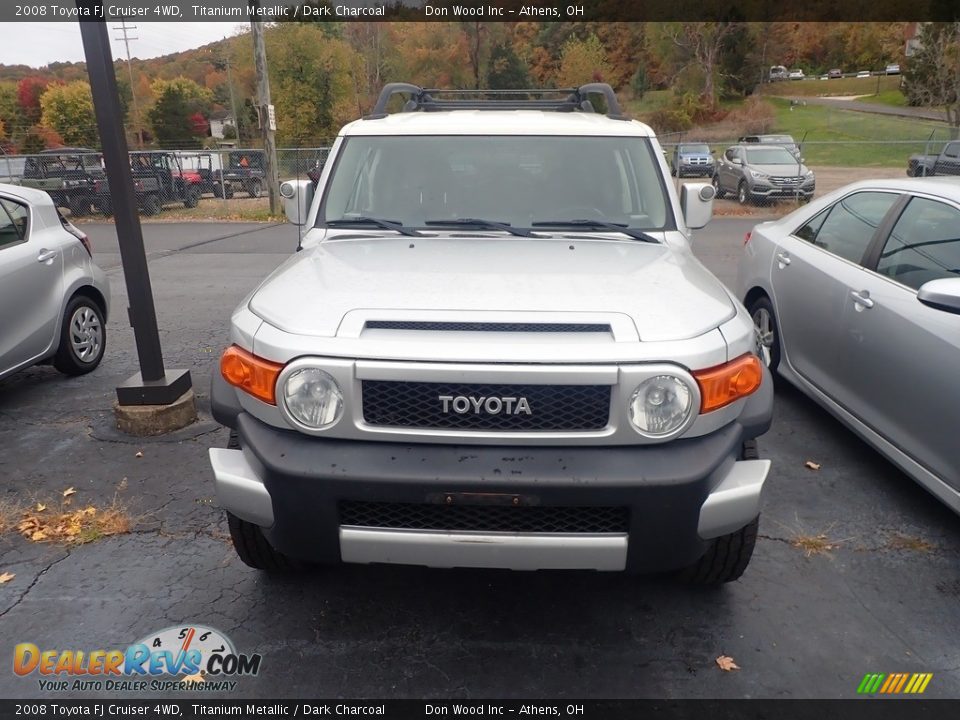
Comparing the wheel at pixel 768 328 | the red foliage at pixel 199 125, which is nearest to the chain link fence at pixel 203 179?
the wheel at pixel 768 328

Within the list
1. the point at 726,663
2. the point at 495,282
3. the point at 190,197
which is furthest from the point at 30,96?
the point at 726,663

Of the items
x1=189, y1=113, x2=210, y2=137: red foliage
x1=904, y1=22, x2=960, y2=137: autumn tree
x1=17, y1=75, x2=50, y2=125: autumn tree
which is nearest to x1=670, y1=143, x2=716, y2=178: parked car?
x1=904, y1=22, x2=960, y2=137: autumn tree

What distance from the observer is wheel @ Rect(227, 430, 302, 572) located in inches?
114

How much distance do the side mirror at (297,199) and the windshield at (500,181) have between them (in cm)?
22

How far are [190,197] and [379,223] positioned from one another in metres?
19.1

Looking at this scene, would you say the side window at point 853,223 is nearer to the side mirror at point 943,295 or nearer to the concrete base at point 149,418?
the side mirror at point 943,295

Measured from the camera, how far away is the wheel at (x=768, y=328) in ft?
16.6

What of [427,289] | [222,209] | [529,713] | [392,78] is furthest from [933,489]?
[392,78]

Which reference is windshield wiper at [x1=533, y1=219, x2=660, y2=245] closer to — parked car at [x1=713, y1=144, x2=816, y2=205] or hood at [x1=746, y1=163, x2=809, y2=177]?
parked car at [x1=713, y1=144, x2=816, y2=205]

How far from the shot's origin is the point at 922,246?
12.4ft

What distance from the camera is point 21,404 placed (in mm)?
5344

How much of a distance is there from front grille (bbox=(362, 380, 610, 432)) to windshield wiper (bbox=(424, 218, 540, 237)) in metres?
1.34

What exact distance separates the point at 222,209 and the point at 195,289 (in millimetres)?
11730

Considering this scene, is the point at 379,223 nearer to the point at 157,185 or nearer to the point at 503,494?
the point at 503,494
